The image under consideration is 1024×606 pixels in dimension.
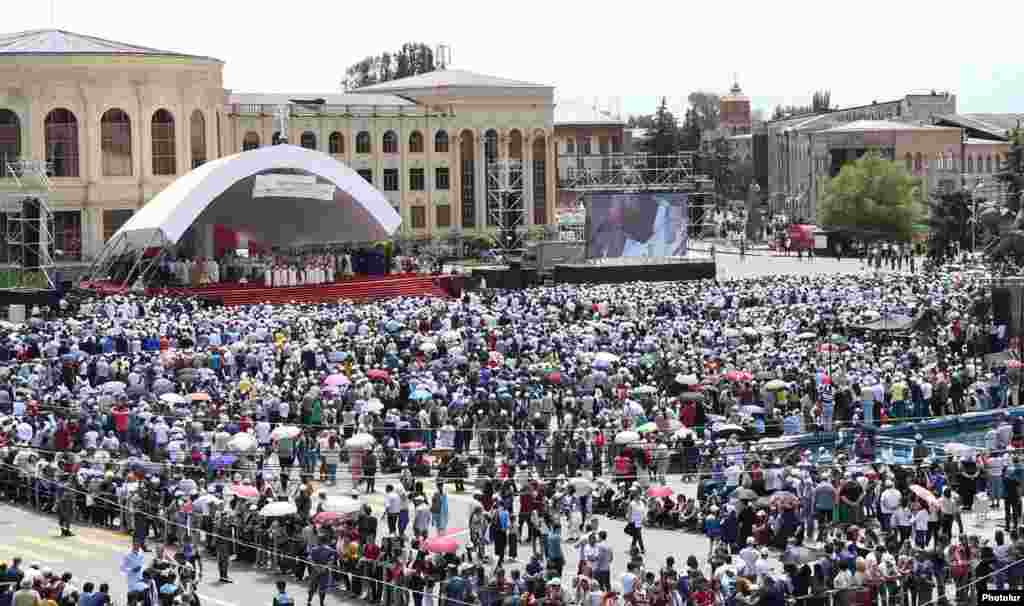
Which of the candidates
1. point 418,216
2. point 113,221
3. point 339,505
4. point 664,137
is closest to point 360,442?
point 339,505

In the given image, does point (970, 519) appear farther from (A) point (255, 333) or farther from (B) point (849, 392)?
(A) point (255, 333)

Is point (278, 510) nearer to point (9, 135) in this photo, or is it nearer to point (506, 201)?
point (9, 135)

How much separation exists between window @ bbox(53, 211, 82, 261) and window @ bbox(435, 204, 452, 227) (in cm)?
2092

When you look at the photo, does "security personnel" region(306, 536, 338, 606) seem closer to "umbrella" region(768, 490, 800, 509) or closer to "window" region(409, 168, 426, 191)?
"umbrella" region(768, 490, 800, 509)

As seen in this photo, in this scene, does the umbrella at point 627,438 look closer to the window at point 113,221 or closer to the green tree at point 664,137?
the window at point 113,221

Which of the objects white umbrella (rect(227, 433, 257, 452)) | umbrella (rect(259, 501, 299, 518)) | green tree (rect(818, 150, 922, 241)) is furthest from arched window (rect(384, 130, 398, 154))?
umbrella (rect(259, 501, 299, 518))

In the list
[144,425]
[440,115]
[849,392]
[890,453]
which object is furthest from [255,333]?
[440,115]

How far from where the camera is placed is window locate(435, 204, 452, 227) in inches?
3479

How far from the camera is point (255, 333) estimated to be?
42.1 metres

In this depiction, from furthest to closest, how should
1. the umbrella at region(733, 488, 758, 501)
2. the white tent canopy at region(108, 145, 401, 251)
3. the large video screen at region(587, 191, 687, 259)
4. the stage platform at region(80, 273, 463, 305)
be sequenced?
the large video screen at region(587, 191, 687, 259), the white tent canopy at region(108, 145, 401, 251), the stage platform at region(80, 273, 463, 305), the umbrella at region(733, 488, 758, 501)

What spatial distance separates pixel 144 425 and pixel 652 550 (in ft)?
32.2

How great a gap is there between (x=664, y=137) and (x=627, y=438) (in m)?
107

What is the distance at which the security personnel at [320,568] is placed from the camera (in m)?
24.1

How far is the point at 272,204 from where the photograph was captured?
70562mm
